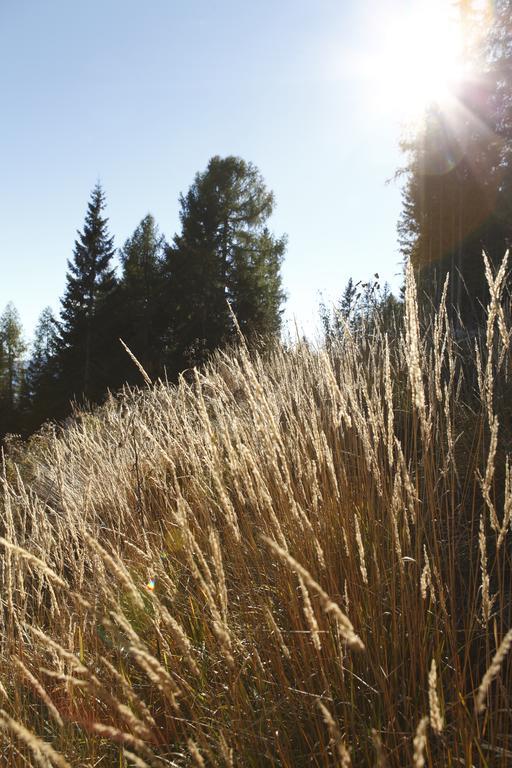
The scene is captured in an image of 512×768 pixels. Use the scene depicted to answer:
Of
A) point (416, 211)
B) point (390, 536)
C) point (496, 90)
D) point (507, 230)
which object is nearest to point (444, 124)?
point (496, 90)

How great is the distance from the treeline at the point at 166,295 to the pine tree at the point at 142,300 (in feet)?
0.18

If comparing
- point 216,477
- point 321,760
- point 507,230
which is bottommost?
point 321,760

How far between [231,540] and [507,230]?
1412cm

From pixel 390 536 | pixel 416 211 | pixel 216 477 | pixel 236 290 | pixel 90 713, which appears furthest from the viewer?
pixel 236 290

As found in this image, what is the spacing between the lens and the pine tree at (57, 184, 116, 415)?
22.5m

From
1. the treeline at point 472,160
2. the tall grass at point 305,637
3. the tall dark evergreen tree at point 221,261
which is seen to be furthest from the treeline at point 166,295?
the tall grass at point 305,637

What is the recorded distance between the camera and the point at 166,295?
21.7 meters

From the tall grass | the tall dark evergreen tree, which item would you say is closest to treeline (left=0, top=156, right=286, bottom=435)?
the tall dark evergreen tree

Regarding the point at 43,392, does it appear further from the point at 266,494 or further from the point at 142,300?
the point at 266,494

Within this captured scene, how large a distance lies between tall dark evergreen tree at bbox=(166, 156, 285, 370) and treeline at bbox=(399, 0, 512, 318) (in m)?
7.82

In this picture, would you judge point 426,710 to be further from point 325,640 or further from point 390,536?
point 390,536

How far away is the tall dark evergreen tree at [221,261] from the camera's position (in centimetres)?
2042

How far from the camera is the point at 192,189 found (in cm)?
2141

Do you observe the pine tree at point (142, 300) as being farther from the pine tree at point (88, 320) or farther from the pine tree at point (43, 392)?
the pine tree at point (43, 392)
